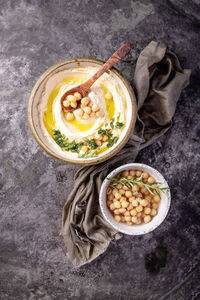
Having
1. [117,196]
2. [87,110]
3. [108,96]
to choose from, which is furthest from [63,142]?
[117,196]

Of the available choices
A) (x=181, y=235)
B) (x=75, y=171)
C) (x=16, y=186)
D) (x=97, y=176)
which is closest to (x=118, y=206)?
(x=97, y=176)

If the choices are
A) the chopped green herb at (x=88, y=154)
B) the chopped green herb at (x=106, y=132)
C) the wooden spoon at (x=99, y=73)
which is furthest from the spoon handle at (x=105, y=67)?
the chopped green herb at (x=88, y=154)

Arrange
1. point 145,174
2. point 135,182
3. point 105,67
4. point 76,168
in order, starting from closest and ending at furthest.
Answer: point 105,67
point 135,182
point 145,174
point 76,168

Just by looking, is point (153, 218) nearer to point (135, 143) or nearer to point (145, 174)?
point (145, 174)

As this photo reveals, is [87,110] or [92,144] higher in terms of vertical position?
[87,110]

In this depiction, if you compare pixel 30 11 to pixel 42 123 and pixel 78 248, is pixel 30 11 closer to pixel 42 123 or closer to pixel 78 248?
pixel 42 123

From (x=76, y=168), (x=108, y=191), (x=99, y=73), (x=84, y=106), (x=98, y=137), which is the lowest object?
(x=76, y=168)
